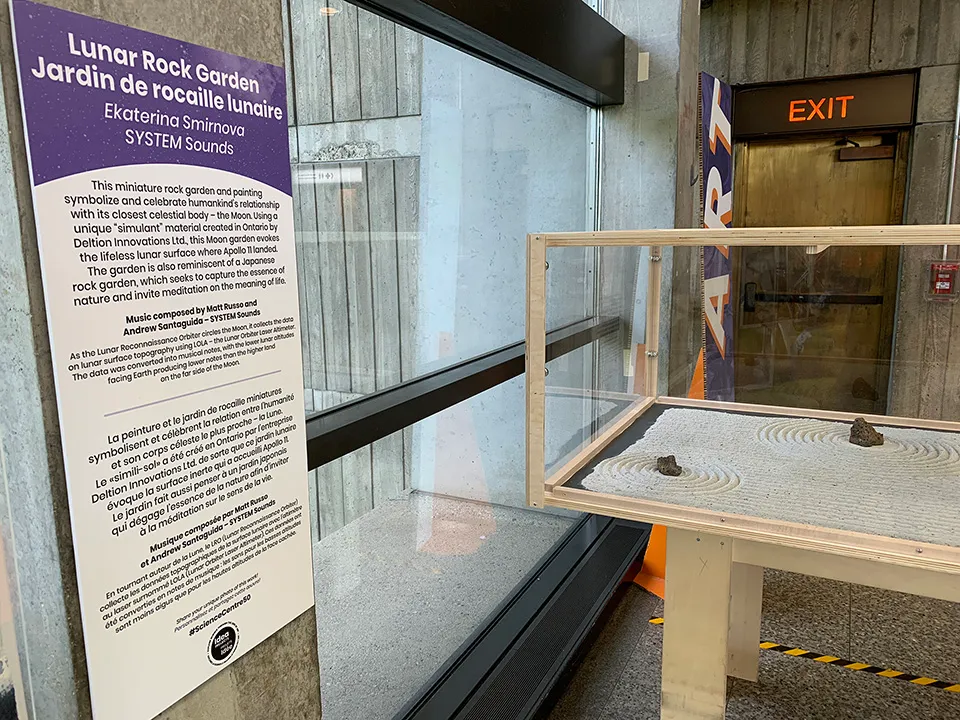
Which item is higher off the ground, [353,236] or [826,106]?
[826,106]

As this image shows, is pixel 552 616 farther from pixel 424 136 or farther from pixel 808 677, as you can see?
pixel 424 136

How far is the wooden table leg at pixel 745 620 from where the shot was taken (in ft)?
7.58

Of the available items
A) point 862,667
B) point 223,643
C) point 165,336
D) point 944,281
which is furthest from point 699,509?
point 944,281

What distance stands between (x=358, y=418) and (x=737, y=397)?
1172mm

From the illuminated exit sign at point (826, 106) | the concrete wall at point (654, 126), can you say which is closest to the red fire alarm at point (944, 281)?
the illuminated exit sign at point (826, 106)

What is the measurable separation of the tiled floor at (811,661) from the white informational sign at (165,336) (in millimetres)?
1606

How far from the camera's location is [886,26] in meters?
3.90

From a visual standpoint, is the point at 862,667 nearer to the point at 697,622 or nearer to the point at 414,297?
the point at 697,622

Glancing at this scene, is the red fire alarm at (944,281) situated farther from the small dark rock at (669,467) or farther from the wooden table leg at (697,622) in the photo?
the wooden table leg at (697,622)

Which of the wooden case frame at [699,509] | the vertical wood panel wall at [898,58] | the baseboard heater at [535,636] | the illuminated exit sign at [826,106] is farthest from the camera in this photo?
the illuminated exit sign at [826,106]

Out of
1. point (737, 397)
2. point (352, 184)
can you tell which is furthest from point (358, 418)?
point (737, 397)

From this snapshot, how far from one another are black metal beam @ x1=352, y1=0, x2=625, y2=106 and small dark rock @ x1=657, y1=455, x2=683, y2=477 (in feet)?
3.93

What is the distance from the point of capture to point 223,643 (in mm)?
1022

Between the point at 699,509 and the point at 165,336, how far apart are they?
1.13m
